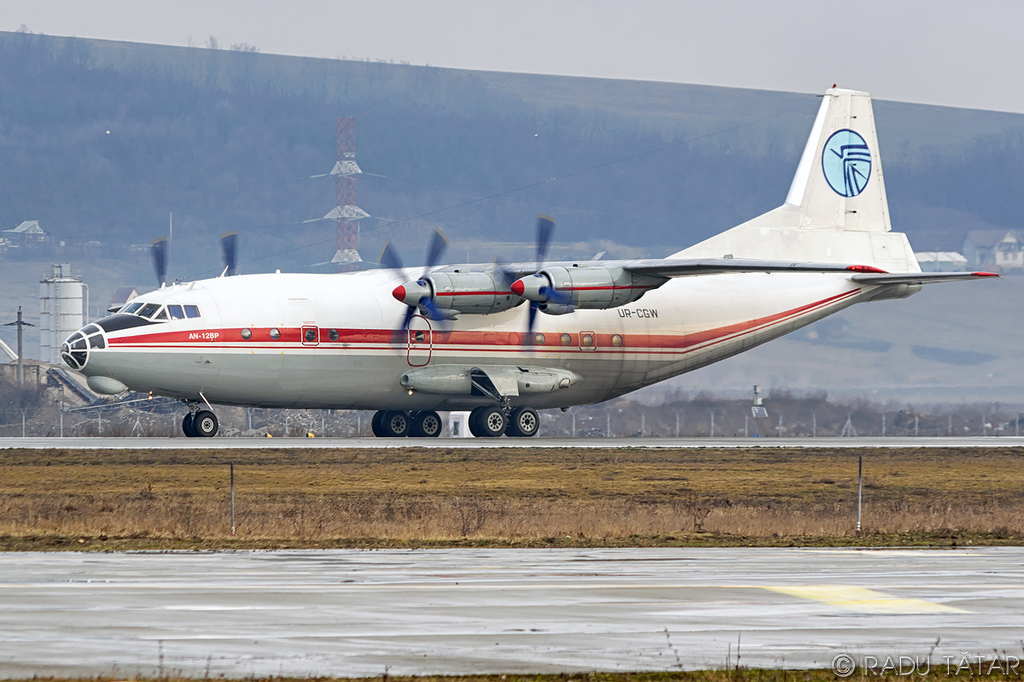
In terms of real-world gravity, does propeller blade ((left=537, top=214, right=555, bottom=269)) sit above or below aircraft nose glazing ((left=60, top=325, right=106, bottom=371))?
above

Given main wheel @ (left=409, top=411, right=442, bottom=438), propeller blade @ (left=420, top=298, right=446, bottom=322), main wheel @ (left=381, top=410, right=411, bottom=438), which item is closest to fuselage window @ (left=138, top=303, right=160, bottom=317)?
propeller blade @ (left=420, top=298, right=446, bottom=322)

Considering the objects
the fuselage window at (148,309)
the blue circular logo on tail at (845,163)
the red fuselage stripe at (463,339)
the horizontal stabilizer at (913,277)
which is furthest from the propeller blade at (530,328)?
the blue circular logo on tail at (845,163)

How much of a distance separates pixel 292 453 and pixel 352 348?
16.4 feet

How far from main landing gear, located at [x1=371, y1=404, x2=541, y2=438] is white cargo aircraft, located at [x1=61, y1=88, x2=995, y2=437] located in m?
0.06

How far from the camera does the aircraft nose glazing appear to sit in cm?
3772

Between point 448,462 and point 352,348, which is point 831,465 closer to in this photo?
point 448,462

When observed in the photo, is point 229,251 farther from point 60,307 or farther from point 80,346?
point 60,307

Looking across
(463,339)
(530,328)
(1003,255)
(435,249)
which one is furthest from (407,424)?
(1003,255)

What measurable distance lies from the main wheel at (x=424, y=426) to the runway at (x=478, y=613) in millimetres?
29655

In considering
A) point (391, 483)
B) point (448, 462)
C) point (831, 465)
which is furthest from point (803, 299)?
point (391, 483)

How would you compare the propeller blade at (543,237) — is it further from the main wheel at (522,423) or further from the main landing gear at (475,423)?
the main wheel at (522,423)

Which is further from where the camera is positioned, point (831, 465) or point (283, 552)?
point (831, 465)

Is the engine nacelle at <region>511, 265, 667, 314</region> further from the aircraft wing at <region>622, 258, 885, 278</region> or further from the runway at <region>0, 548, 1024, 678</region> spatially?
the runway at <region>0, 548, 1024, 678</region>

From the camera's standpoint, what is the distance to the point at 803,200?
52.2m
